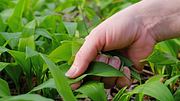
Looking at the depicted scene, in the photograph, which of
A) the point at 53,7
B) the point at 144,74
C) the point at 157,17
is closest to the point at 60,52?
the point at 157,17

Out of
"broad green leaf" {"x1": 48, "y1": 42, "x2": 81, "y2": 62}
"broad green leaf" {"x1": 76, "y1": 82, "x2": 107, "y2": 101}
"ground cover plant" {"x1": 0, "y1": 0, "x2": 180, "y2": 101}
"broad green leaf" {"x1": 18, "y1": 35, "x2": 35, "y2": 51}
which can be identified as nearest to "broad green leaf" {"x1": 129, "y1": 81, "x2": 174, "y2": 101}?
"ground cover plant" {"x1": 0, "y1": 0, "x2": 180, "y2": 101}

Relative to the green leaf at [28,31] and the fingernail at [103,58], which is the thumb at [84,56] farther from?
the green leaf at [28,31]

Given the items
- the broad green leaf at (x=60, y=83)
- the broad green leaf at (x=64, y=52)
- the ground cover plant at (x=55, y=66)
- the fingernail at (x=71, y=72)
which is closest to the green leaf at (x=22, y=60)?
the ground cover plant at (x=55, y=66)

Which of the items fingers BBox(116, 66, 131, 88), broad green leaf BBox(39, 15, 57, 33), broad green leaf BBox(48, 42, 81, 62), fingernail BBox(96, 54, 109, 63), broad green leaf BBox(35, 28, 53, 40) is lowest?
fingers BBox(116, 66, 131, 88)

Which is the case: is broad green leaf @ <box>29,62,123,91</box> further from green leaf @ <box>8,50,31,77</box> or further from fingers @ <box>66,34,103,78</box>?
green leaf @ <box>8,50,31,77</box>

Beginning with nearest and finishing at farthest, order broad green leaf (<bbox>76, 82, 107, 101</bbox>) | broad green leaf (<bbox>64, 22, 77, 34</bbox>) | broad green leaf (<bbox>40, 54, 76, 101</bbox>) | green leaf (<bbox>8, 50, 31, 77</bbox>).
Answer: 1. broad green leaf (<bbox>40, 54, 76, 101</bbox>)
2. broad green leaf (<bbox>76, 82, 107, 101</bbox>)
3. green leaf (<bbox>8, 50, 31, 77</bbox>)
4. broad green leaf (<bbox>64, 22, 77, 34</bbox>)

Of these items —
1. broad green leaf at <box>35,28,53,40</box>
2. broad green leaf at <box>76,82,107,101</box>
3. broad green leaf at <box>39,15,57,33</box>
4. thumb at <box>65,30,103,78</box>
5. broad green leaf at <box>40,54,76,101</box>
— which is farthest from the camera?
broad green leaf at <box>39,15,57,33</box>

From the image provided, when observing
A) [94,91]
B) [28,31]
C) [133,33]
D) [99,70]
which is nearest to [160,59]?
[133,33]
